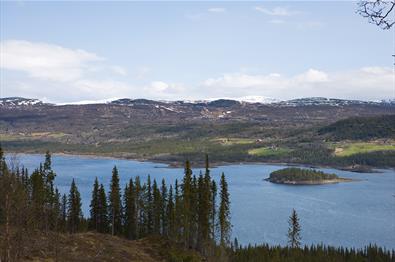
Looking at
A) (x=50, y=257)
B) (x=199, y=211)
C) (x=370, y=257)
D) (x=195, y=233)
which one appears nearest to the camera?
(x=50, y=257)

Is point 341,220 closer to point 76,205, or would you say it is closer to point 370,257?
point 370,257

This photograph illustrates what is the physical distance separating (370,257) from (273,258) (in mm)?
24604

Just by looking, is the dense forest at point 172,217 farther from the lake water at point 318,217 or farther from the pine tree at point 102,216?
the lake water at point 318,217

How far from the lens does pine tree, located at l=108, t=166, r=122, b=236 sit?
3698 inches

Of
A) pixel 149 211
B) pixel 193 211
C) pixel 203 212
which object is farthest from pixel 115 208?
pixel 203 212

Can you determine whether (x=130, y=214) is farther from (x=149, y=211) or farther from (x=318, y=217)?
(x=318, y=217)

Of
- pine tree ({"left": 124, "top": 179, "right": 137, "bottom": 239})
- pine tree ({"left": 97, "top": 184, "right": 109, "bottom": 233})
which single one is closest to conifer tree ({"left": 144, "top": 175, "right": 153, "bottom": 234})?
pine tree ({"left": 124, "top": 179, "right": 137, "bottom": 239})

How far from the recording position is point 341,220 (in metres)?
151

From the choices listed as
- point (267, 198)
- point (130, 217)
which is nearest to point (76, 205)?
point (130, 217)

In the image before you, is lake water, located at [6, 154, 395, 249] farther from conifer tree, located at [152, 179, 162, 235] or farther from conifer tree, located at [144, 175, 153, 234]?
conifer tree, located at [152, 179, 162, 235]

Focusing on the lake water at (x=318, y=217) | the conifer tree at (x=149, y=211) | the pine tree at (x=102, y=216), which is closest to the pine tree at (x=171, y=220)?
the conifer tree at (x=149, y=211)

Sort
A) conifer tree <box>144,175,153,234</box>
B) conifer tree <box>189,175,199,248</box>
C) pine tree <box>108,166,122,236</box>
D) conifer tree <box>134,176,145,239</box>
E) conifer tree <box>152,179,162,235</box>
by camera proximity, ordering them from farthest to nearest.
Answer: conifer tree <box>144,175,153,234</box>, conifer tree <box>134,176,145,239</box>, conifer tree <box>152,179,162,235</box>, pine tree <box>108,166,122,236</box>, conifer tree <box>189,175,199,248</box>

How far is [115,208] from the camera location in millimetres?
94625

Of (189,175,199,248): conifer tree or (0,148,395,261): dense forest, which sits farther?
(189,175,199,248): conifer tree
